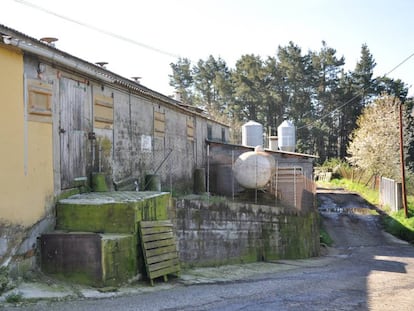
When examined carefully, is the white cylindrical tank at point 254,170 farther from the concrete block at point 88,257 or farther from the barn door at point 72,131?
the concrete block at point 88,257

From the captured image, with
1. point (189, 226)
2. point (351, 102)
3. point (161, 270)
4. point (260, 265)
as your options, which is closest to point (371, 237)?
point (260, 265)

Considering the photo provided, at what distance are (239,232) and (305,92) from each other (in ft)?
133

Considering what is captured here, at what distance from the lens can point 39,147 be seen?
9.29 m

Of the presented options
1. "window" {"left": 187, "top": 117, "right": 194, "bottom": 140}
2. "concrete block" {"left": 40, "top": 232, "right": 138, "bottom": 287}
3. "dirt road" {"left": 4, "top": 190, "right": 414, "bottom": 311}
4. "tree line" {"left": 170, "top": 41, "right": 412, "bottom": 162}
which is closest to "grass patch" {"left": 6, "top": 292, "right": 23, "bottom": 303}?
"dirt road" {"left": 4, "top": 190, "right": 414, "bottom": 311}

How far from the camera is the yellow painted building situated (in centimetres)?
830

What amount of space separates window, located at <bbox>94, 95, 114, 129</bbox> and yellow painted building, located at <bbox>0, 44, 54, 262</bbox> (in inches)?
102

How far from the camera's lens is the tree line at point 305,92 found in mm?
51656

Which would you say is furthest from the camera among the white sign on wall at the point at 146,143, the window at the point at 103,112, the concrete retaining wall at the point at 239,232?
the white sign on wall at the point at 146,143

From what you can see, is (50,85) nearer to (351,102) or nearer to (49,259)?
(49,259)

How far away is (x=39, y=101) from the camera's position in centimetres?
945

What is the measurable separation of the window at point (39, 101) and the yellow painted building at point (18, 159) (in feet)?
0.46

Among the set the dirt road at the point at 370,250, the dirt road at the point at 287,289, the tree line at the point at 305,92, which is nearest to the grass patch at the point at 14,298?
the dirt road at the point at 287,289

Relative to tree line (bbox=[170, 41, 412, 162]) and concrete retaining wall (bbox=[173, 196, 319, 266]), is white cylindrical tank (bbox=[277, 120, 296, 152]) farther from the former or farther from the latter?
tree line (bbox=[170, 41, 412, 162])

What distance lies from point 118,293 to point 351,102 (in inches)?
1900
